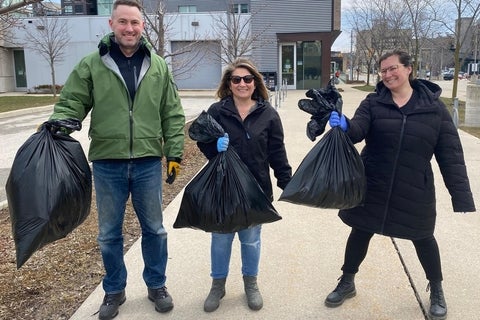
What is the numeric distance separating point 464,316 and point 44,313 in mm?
2648

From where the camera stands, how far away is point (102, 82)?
106 inches

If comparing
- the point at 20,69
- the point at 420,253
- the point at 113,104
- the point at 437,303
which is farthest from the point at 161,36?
the point at 20,69

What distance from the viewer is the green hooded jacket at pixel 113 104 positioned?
270 centimetres

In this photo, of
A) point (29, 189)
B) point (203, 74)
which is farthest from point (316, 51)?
point (29, 189)

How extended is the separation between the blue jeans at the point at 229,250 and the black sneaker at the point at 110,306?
0.64 metres

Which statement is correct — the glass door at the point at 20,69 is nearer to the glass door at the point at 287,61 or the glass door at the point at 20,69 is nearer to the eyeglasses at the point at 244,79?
the glass door at the point at 287,61

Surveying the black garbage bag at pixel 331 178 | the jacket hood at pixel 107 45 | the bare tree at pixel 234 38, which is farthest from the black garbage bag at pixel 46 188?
the bare tree at pixel 234 38

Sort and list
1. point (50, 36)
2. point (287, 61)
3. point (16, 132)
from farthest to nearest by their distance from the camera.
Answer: point (287, 61) → point (50, 36) → point (16, 132)

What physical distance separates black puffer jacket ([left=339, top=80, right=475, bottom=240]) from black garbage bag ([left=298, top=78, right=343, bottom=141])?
155 mm

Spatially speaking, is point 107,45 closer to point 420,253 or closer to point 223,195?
point 223,195

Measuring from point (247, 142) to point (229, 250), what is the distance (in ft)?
2.44

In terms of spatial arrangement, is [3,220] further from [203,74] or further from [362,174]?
[203,74]

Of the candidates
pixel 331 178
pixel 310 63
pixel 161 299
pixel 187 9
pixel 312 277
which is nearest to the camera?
pixel 331 178

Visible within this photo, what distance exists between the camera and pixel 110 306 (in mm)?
2959
